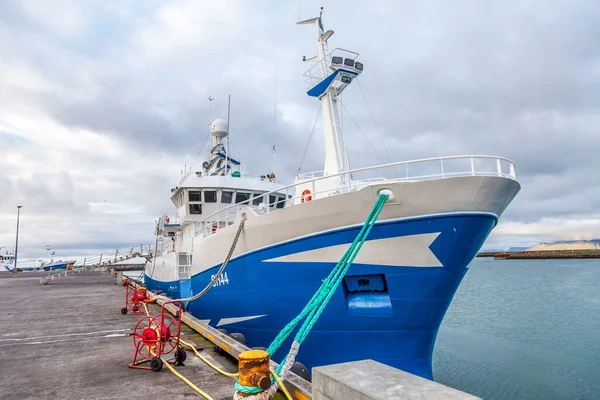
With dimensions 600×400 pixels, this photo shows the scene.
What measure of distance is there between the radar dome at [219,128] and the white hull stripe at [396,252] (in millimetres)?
12458

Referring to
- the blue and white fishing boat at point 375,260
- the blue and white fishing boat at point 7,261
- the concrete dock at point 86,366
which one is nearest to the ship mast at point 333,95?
the blue and white fishing boat at point 375,260

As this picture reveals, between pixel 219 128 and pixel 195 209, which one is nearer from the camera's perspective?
pixel 195 209

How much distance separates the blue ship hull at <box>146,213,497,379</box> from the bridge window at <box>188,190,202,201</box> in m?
6.77

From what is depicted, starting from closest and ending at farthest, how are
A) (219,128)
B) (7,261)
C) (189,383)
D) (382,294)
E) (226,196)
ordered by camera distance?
(189,383)
(382,294)
(226,196)
(219,128)
(7,261)

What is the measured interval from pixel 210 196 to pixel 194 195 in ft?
1.93

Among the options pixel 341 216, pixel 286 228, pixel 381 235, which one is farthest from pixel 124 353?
pixel 381 235

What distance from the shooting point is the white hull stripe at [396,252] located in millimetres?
6316

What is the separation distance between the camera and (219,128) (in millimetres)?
17828

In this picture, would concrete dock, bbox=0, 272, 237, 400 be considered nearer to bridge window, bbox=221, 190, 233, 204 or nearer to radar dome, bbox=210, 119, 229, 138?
bridge window, bbox=221, 190, 233, 204

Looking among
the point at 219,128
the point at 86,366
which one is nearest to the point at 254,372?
the point at 86,366

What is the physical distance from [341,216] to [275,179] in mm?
9358

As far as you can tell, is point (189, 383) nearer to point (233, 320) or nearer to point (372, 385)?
point (372, 385)

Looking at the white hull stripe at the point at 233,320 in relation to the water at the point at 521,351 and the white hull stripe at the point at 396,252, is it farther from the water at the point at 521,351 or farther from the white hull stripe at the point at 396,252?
the water at the point at 521,351

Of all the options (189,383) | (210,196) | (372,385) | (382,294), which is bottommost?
(189,383)
